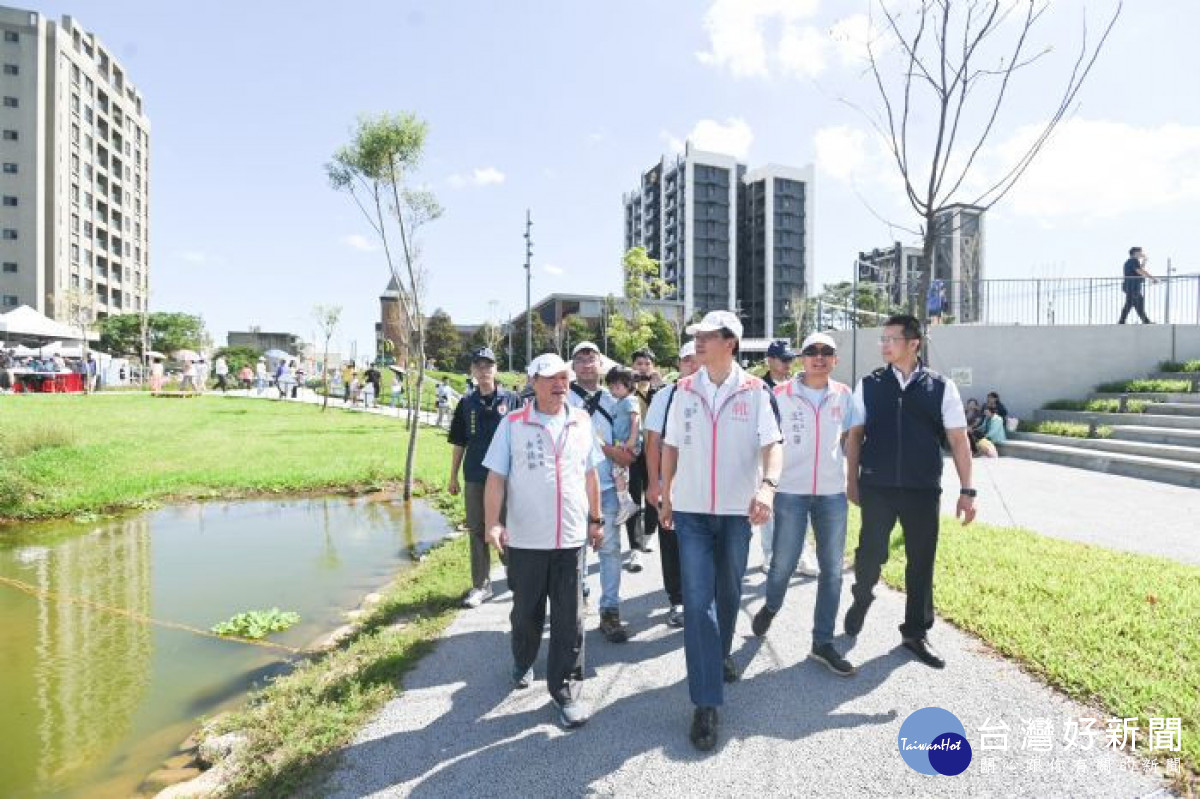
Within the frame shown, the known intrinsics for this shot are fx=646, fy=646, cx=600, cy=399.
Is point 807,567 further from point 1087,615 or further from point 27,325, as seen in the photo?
point 27,325

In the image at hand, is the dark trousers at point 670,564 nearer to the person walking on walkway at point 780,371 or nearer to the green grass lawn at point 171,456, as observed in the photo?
the person walking on walkway at point 780,371

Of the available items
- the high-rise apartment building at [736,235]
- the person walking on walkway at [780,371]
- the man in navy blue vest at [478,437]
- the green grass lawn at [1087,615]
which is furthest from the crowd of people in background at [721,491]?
the high-rise apartment building at [736,235]

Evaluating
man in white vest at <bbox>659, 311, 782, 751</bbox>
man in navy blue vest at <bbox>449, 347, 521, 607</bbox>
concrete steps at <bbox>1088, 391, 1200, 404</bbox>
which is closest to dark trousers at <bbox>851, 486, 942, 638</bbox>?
man in white vest at <bbox>659, 311, 782, 751</bbox>

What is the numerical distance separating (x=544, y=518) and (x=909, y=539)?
2.23m

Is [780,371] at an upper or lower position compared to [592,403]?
upper

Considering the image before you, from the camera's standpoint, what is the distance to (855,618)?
4184 millimetres

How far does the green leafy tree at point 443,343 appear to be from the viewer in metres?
57.9

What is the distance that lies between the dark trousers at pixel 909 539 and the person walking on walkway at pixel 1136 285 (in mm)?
14327

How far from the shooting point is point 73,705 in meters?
3.93

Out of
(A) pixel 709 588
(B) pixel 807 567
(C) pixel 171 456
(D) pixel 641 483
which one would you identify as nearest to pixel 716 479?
(A) pixel 709 588

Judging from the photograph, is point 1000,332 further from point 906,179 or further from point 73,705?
point 73,705

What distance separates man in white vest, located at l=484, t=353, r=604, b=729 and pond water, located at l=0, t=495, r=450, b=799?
2.14 metres


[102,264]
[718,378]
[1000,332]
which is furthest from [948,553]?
[102,264]

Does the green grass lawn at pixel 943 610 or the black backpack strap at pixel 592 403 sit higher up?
the black backpack strap at pixel 592 403
